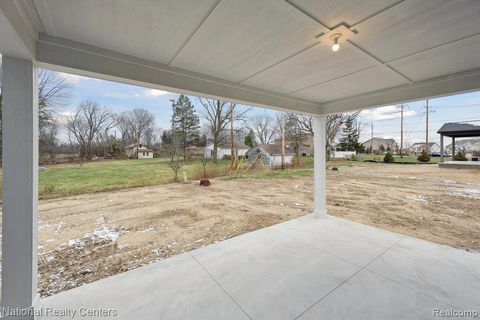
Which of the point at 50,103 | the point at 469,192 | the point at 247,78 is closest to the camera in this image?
the point at 247,78

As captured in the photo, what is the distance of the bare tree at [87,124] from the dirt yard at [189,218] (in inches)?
182

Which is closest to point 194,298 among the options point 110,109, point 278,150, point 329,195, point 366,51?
point 366,51

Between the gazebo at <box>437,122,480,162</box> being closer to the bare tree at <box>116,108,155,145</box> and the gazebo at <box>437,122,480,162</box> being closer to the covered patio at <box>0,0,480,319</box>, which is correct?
the covered patio at <box>0,0,480,319</box>

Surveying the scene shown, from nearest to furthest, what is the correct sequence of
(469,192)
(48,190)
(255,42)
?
(255,42), (469,192), (48,190)

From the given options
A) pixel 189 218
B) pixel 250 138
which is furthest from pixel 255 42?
pixel 250 138

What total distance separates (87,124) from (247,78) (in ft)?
37.5

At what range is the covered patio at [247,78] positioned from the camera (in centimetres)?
128

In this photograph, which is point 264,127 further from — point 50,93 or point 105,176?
point 50,93

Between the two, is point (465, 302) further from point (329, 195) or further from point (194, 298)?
point (329, 195)

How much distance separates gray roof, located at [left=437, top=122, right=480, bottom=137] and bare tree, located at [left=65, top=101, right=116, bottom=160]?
2104 centimetres

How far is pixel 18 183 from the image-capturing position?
141 centimetres

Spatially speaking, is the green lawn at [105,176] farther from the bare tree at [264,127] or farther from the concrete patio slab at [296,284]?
the bare tree at [264,127]

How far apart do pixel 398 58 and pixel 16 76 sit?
10.3 feet

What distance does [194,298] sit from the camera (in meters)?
1.72
